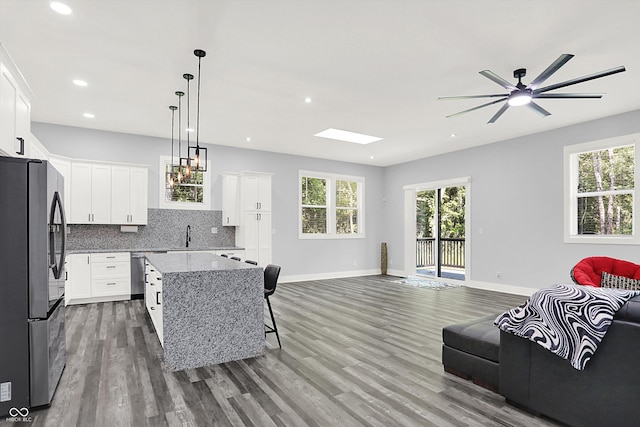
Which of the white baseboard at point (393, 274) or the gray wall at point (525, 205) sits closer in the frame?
the gray wall at point (525, 205)

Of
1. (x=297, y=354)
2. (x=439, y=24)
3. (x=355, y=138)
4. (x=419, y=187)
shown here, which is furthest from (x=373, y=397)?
(x=419, y=187)

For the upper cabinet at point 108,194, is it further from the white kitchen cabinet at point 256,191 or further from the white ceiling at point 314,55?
the white kitchen cabinet at point 256,191

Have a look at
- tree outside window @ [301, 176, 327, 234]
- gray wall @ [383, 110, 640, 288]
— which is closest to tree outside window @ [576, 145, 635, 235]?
gray wall @ [383, 110, 640, 288]

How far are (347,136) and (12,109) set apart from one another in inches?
196

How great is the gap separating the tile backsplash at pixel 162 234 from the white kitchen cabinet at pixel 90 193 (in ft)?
1.07

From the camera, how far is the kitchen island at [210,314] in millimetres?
2980

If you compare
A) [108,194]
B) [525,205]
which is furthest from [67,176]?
[525,205]

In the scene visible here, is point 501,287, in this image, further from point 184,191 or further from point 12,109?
point 12,109

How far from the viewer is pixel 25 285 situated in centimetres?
230

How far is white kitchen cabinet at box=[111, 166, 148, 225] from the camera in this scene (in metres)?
6.00

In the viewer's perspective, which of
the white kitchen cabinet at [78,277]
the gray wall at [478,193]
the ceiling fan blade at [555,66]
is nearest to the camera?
the ceiling fan blade at [555,66]

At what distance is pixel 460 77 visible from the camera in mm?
4031

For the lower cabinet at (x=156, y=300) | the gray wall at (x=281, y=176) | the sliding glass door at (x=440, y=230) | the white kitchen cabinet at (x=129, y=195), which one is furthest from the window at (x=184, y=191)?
the sliding glass door at (x=440, y=230)

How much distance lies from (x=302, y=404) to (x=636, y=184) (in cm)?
586
